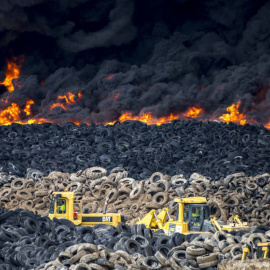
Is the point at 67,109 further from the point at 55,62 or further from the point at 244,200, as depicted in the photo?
the point at 244,200

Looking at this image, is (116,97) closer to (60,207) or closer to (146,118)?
(146,118)

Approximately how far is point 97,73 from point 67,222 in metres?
42.2

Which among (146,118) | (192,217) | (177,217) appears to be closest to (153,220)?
(177,217)

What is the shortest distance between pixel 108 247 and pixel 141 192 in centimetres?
1090

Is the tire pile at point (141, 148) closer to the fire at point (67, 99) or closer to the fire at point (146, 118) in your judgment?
the fire at point (146, 118)

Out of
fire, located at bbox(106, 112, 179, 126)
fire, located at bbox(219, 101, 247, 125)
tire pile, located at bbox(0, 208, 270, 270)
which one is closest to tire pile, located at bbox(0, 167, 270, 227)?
tire pile, located at bbox(0, 208, 270, 270)

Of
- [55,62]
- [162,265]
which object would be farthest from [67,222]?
[55,62]

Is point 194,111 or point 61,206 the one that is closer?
point 61,206

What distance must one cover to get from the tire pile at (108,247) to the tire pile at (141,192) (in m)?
6.64

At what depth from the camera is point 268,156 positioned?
111 feet

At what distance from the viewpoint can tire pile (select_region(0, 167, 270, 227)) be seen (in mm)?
26891

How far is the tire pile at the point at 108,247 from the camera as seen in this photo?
603 inches

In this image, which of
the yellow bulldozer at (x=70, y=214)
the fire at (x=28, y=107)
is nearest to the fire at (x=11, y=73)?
the fire at (x=28, y=107)

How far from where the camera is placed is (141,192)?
28.4m
